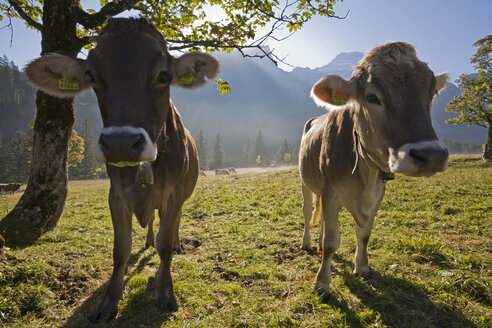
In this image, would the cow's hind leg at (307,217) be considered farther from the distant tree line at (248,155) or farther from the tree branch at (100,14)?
the distant tree line at (248,155)

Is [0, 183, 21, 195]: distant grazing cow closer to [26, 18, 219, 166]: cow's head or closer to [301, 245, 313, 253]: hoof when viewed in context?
[26, 18, 219, 166]: cow's head

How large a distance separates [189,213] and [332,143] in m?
5.89

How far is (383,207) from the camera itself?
7.72m

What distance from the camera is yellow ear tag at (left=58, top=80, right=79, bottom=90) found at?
123 inches

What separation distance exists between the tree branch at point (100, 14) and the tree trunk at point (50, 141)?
271 millimetres

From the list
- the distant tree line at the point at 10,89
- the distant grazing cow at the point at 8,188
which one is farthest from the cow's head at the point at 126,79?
the distant tree line at the point at 10,89

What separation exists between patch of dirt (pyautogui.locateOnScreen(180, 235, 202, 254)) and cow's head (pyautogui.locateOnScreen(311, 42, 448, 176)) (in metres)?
3.72

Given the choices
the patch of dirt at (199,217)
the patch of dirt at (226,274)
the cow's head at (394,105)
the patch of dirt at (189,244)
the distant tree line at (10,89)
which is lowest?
the patch of dirt at (199,217)

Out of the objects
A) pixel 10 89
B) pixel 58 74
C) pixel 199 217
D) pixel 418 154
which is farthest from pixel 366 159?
pixel 10 89

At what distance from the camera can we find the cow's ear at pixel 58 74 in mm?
2973

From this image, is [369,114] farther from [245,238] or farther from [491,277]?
[245,238]

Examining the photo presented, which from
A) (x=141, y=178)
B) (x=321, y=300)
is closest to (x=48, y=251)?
(x=141, y=178)

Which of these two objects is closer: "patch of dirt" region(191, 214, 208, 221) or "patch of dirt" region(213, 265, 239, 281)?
"patch of dirt" region(213, 265, 239, 281)

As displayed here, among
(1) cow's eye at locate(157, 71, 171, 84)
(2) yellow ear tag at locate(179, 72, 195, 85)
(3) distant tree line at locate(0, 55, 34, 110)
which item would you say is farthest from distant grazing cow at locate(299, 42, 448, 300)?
(3) distant tree line at locate(0, 55, 34, 110)
